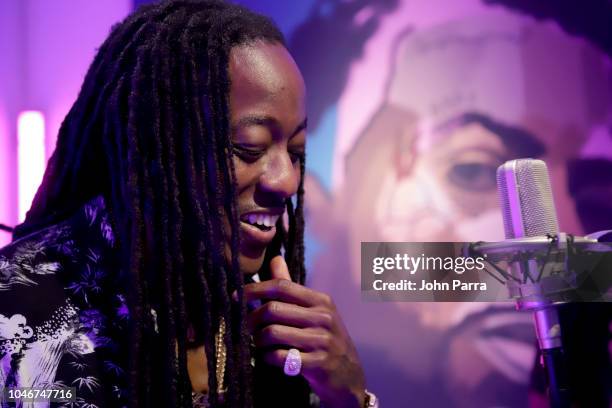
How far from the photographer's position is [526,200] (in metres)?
1.17

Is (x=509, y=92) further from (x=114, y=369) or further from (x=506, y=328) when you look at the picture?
(x=114, y=369)

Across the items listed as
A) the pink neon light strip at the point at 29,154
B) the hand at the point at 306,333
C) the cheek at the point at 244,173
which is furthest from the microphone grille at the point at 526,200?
the pink neon light strip at the point at 29,154

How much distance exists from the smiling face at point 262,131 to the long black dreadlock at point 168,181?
3 cm

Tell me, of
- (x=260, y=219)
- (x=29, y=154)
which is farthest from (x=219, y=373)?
(x=29, y=154)

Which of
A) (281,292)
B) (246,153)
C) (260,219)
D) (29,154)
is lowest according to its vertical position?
(281,292)

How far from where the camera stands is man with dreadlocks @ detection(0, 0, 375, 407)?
1016 millimetres

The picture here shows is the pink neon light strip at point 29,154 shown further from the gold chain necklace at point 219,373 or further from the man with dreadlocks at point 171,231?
the gold chain necklace at point 219,373

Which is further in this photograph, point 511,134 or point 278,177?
point 511,134

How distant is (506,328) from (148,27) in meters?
1.58

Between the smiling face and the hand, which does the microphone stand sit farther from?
the smiling face

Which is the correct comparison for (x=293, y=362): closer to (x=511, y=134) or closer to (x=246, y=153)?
(x=246, y=153)

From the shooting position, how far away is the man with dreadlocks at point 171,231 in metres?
1.02

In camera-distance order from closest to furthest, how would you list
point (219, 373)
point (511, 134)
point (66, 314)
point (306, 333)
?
point (66, 314), point (306, 333), point (219, 373), point (511, 134)

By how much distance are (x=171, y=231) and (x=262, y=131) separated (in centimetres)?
23
